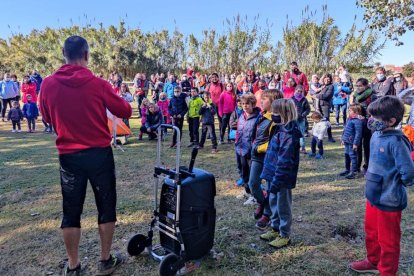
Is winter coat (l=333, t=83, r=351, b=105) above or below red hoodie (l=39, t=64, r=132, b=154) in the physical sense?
above

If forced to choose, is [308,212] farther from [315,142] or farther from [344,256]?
[315,142]

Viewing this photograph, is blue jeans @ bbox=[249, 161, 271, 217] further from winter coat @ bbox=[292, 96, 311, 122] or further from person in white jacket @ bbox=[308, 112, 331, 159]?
winter coat @ bbox=[292, 96, 311, 122]

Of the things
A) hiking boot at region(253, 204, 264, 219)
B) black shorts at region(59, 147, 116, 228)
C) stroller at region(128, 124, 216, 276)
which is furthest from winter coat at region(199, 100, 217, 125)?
black shorts at region(59, 147, 116, 228)

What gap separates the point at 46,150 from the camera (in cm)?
962

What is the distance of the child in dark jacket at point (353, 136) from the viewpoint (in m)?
6.48

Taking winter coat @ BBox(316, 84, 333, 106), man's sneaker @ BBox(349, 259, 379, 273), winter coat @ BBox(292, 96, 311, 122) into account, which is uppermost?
winter coat @ BBox(316, 84, 333, 106)

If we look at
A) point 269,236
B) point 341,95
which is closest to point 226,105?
point 341,95

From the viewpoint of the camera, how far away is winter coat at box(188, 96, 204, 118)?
9.67m

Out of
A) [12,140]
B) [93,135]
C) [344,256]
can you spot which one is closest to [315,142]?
[344,256]

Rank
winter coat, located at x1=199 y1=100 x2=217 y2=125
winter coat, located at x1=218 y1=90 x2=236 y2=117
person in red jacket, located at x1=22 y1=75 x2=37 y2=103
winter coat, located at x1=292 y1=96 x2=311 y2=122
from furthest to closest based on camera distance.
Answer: person in red jacket, located at x1=22 y1=75 x2=37 y2=103 < winter coat, located at x1=218 y1=90 x2=236 y2=117 < winter coat, located at x1=199 y1=100 x2=217 y2=125 < winter coat, located at x1=292 y1=96 x2=311 y2=122

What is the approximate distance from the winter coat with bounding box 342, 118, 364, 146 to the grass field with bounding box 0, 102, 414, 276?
71cm

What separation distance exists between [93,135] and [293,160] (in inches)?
79.5

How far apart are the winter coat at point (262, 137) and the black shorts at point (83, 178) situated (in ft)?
6.27

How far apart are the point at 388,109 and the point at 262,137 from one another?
1.65m
